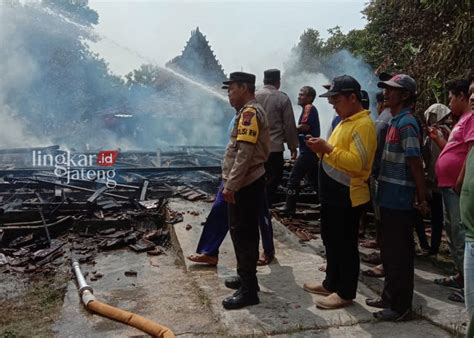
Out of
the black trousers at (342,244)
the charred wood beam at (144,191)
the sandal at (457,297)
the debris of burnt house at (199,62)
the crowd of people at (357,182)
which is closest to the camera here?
the crowd of people at (357,182)

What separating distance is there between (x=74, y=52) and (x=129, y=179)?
87.1 ft

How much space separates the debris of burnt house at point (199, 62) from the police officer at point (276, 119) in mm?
26631

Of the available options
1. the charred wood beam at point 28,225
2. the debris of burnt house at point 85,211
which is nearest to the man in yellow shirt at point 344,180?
the debris of burnt house at point 85,211

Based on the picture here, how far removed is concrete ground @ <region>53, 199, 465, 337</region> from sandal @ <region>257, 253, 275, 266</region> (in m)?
0.06

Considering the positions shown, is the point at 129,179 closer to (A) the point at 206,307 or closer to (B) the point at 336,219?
(A) the point at 206,307

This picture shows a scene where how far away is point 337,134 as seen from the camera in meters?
3.38

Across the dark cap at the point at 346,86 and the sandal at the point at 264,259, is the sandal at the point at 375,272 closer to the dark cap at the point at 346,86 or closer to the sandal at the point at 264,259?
Result: the sandal at the point at 264,259

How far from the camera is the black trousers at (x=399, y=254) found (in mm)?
3303

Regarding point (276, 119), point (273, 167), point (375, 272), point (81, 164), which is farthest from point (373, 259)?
point (81, 164)

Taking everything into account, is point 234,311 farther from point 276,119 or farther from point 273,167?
point 276,119

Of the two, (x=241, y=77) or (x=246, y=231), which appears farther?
(x=241, y=77)

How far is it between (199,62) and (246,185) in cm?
2956

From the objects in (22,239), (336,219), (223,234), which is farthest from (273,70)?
(22,239)

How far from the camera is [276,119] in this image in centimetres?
560
